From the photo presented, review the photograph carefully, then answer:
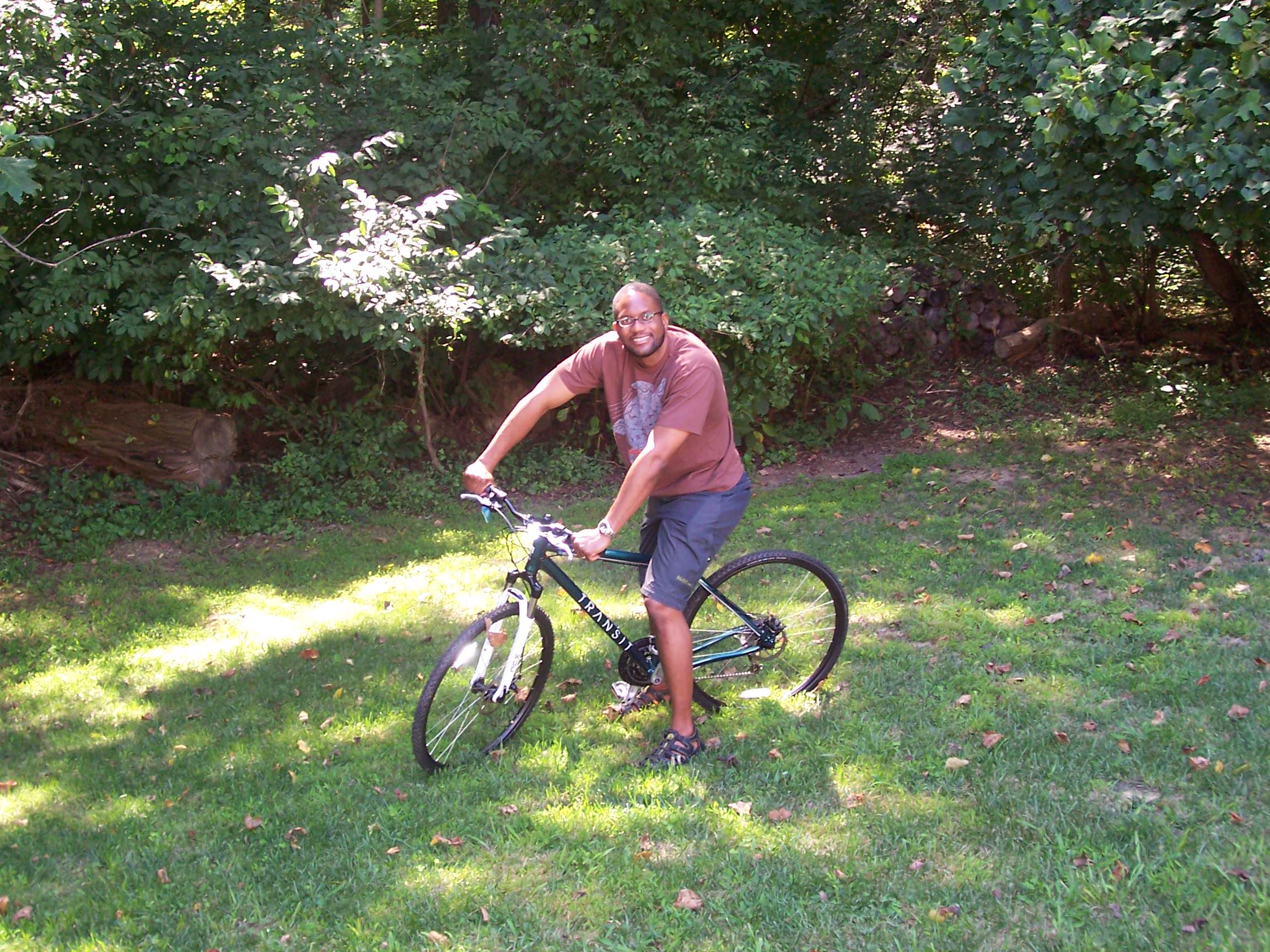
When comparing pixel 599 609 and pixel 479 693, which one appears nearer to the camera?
pixel 479 693

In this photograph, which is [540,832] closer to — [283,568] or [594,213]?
[283,568]

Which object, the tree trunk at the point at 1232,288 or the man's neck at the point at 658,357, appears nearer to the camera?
the man's neck at the point at 658,357

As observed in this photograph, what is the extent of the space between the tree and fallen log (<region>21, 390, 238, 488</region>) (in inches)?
258

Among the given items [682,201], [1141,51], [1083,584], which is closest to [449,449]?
[682,201]

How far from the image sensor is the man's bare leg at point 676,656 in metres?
4.50

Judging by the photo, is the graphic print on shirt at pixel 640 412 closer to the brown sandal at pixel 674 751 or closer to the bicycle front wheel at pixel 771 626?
the bicycle front wheel at pixel 771 626

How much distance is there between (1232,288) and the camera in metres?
10.5

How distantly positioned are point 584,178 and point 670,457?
21.6ft

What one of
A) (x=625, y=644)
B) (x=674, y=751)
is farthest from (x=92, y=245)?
(x=674, y=751)

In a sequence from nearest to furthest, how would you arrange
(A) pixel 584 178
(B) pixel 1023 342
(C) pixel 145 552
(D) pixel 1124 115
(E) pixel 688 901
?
(E) pixel 688 901 → (D) pixel 1124 115 → (C) pixel 145 552 → (A) pixel 584 178 → (B) pixel 1023 342

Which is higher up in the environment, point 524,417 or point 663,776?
point 524,417

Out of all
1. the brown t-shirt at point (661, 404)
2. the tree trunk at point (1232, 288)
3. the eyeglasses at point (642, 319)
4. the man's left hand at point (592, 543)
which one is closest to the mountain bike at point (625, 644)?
the man's left hand at point (592, 543)

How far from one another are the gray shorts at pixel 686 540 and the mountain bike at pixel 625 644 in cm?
19

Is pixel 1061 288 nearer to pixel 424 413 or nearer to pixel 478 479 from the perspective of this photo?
pixel 424 413
